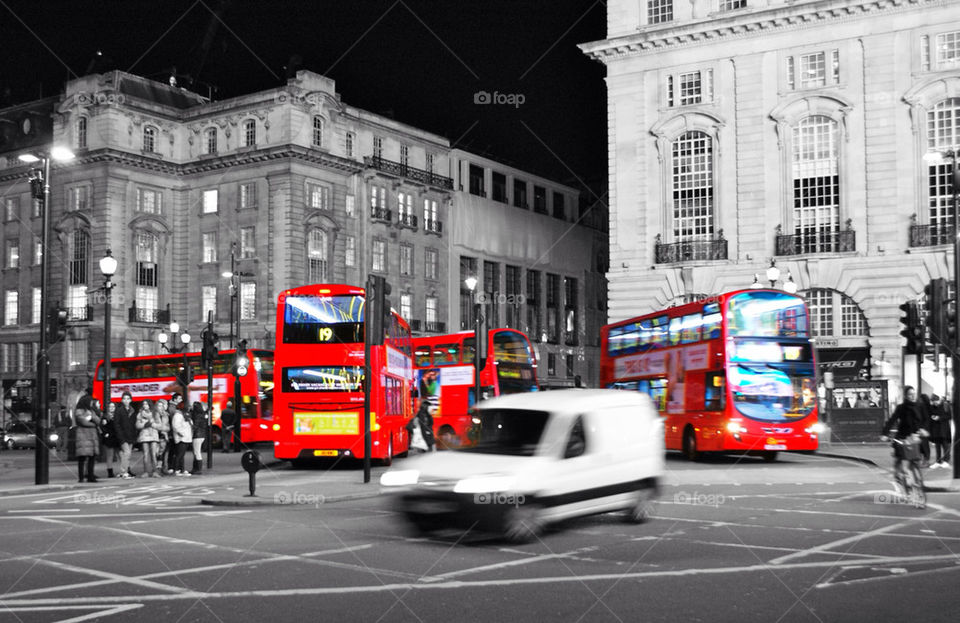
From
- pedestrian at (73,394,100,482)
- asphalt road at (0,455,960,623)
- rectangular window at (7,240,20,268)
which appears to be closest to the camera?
asphalt road at (0,455,960,623)

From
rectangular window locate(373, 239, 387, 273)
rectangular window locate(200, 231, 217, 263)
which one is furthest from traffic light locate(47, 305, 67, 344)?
rectangular window locate(373, 239, 387, 273)

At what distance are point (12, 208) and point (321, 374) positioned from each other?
54196mm

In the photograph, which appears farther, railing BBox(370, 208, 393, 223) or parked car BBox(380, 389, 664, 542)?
railing BBox(370, 208, 393, 223)

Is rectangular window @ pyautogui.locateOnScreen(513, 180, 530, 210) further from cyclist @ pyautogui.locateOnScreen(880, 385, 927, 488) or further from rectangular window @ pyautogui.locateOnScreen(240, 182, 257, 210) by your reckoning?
cyclist @ pyautogui.locateOnScreen(880, 385, 927, 488)

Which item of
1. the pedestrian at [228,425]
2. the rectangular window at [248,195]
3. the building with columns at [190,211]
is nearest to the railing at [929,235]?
the pedestrian at [228,425]

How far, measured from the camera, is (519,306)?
267ft

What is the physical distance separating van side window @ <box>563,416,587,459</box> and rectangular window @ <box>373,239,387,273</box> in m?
57.3

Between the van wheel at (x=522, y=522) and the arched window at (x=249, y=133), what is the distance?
5751 centimetres

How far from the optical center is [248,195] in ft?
218

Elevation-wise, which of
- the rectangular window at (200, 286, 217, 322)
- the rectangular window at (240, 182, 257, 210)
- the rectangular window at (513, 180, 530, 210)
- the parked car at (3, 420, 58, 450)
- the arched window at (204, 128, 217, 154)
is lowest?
the parked car at (3, 420, 58, 450)

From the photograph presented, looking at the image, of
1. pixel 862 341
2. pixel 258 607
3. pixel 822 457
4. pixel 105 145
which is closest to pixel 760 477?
pixel 822 457

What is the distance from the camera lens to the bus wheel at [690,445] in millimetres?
27188

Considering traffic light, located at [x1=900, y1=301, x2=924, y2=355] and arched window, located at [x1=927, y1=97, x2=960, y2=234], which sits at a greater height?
arched window, located at [x1=927, y1=97, x2=960, y2=234]

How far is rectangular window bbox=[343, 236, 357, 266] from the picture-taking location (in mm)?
67688
